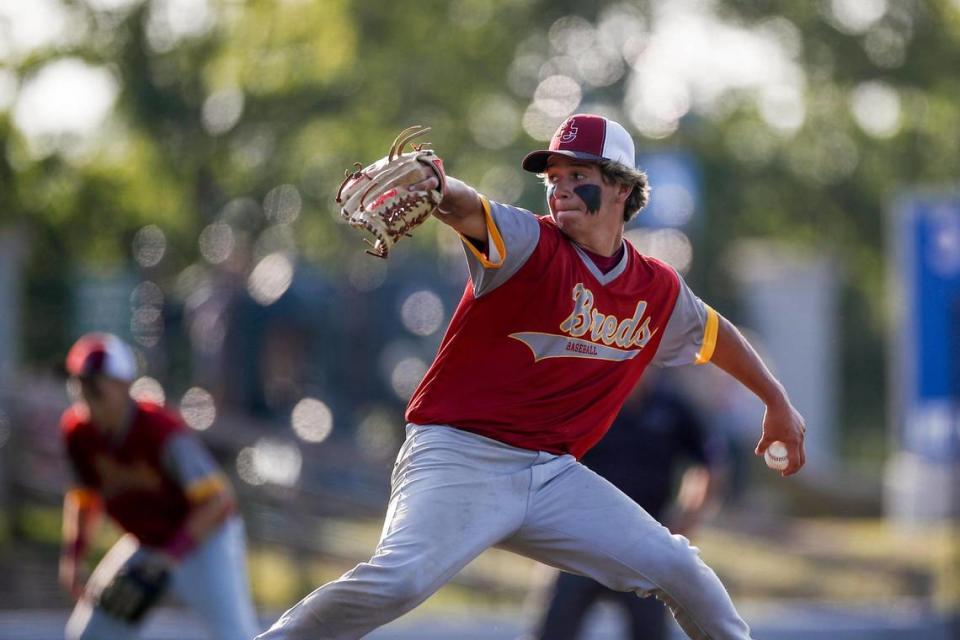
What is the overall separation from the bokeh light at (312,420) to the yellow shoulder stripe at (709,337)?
840cm

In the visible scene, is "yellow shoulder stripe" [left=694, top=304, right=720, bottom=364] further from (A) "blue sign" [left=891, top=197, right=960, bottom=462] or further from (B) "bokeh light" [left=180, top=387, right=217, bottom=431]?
(A) "blue sign" [left=891, top=197, right=960, bottom=462]

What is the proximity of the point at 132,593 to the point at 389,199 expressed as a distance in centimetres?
345

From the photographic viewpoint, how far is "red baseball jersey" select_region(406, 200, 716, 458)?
19.1 feet

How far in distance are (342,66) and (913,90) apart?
890 cm

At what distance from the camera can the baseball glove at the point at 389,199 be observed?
5363 mm

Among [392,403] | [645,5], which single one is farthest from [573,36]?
[392,403]

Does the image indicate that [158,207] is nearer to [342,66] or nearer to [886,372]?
[342,66]

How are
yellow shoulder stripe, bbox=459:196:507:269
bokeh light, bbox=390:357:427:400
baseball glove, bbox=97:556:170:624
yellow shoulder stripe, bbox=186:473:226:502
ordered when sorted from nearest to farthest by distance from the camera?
yellow shoulder stripe, bbox=459:196:507:269 < baseball glove, bbox=97:556:170:624 < yellow shoulder stripe, bbox=186:473:226:502 < bokeh light, bbox=390:357:427:400

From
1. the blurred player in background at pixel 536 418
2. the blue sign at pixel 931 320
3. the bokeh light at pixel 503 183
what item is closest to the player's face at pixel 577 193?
the blurred player in background at pixel 536 418

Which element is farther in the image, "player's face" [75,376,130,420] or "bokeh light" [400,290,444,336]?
"bokeh light" [400,290,444,336]

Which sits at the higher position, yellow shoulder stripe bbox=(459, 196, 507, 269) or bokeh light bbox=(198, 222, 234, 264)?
yellow shoulder stripe bbox=(459, 196, 507, 269)

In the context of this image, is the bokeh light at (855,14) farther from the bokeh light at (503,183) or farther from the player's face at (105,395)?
the player's face at (105,395)

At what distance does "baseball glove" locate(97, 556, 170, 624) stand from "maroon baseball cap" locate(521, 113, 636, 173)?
312 centimetres

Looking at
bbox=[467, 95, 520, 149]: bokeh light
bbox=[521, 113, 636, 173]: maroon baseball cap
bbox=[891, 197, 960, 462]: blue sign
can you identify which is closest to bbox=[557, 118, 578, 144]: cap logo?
bbox=[521, 113, 636, 173]: maroon baseball cap
